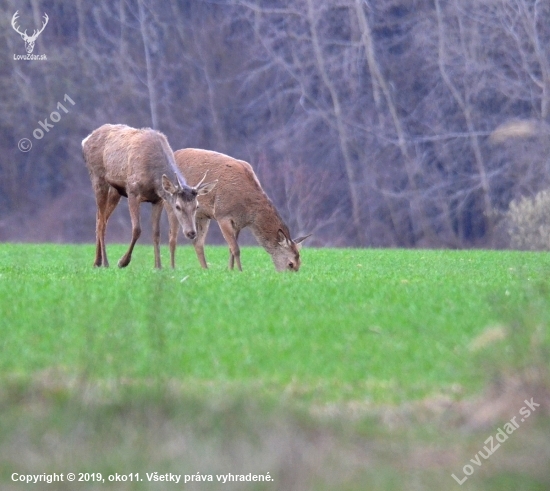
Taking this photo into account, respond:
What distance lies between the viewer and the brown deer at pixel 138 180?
1672 cm

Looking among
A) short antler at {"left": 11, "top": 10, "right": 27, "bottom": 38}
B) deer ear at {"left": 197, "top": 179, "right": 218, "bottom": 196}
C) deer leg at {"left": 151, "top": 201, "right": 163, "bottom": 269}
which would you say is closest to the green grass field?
deer leg at {"left": 151, "top": 201, "right": 163, "bottom": 269}

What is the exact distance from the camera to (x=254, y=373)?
754cm

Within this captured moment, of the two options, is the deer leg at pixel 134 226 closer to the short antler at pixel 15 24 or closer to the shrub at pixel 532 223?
the shrub at pixel 532 223

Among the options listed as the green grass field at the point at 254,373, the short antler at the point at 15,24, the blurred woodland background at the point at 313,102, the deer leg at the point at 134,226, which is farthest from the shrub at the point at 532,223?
the green grass field at the point at 254,373

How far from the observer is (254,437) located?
6.11 metres

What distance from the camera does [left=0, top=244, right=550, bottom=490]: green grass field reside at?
583 centimetres

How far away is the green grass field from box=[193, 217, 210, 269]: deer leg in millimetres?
5772

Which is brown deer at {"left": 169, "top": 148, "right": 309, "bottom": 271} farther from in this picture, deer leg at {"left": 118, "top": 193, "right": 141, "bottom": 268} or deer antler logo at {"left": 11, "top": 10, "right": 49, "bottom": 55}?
deer antler logo at {"left": 11, "top": 10, "right": 49, "bottom": 55}

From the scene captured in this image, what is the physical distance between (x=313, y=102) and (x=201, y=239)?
26.7 m

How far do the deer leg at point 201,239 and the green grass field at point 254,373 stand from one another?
5.77m

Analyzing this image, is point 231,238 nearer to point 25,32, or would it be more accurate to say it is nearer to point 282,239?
point 282,239

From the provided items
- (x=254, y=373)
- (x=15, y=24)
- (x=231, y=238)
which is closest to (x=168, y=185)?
(x=231, y=238)

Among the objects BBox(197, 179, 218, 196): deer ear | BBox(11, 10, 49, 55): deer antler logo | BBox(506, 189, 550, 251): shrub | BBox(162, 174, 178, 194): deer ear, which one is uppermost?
BBox(162, 174, 178, 194): deer ear

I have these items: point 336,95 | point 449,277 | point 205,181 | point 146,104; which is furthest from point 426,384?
point 146,104
